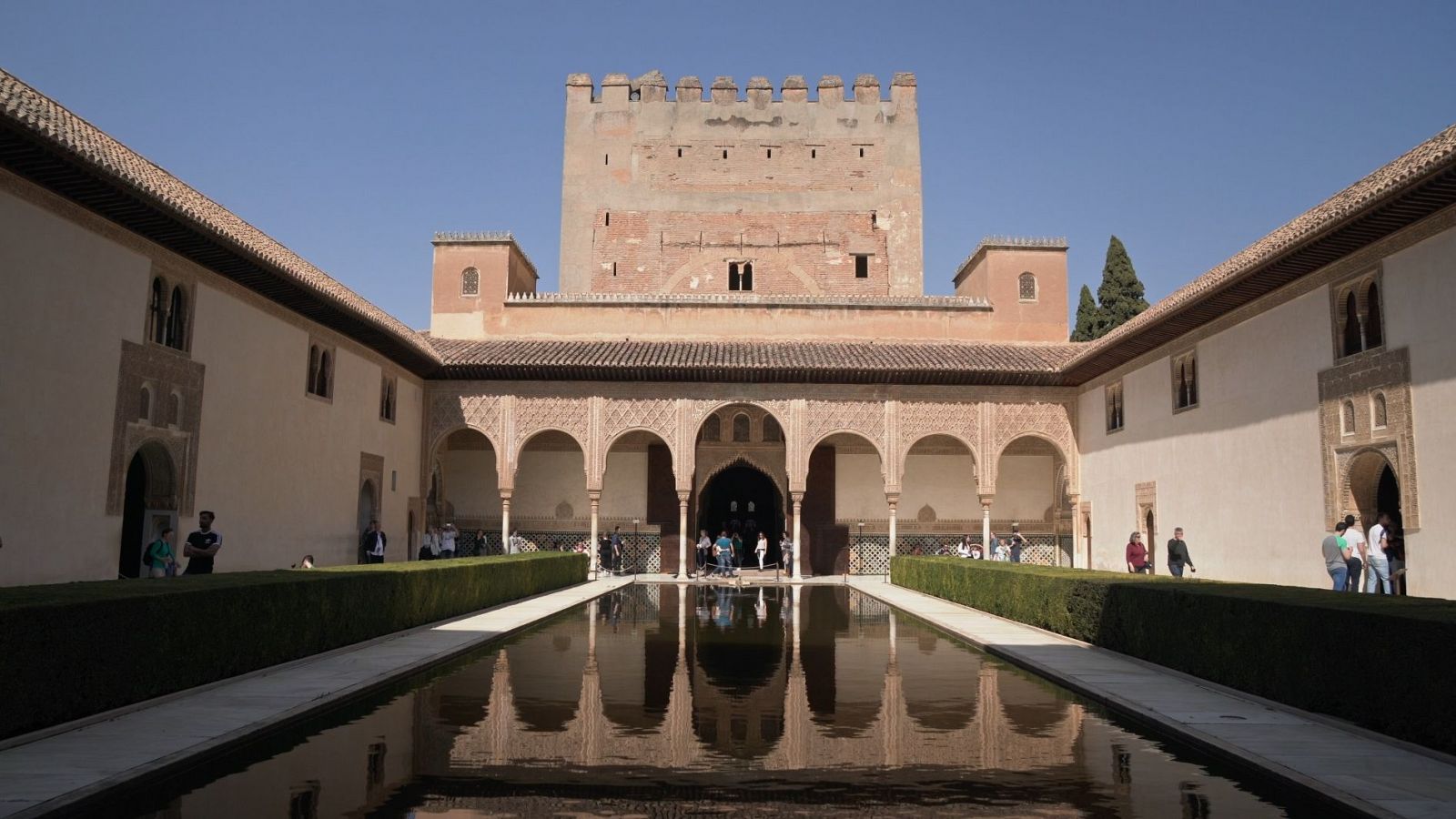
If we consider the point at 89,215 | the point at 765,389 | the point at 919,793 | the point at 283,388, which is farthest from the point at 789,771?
the point at 765,389

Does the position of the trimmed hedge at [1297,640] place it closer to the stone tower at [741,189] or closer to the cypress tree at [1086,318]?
the stone tower at [741,189]

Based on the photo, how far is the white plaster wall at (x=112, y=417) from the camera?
10211 millimetres

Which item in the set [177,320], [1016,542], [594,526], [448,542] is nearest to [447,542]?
[448,542]

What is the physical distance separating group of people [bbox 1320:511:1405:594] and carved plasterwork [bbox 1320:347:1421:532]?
1.06 feet

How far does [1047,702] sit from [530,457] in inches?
776

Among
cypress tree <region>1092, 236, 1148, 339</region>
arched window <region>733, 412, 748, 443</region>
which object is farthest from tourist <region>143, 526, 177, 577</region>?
cypress tree <region>1092, 236, 1148, 339</region>

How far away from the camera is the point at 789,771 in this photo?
5.10m

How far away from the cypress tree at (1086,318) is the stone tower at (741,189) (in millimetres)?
7223

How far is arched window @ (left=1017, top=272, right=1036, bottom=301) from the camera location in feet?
88.3

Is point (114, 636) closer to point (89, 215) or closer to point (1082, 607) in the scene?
point (89, 215)

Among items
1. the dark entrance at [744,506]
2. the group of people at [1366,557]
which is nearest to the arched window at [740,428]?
the dark entrance at [744,506]

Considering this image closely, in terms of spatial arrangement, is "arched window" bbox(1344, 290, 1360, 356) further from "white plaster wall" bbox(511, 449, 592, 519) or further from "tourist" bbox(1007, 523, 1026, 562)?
"white plaster wall" bbox(511, 449, 592, 519)

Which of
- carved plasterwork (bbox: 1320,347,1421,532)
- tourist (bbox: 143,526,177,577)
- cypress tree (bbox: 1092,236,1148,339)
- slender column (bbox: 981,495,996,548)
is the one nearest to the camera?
tourist (bbox: 143,526,177,577)

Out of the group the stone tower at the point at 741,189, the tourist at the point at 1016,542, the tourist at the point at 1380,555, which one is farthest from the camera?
the stone tower at the point at 741,189
